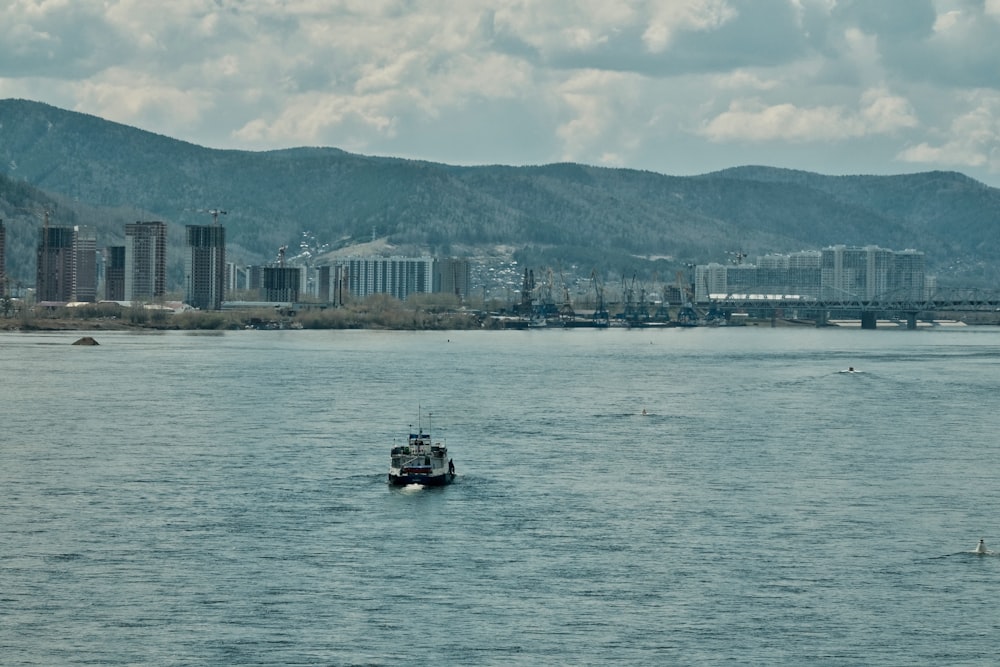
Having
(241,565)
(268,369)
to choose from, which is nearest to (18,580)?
(241,565)

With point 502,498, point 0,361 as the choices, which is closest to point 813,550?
point 502,498

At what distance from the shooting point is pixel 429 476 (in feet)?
247

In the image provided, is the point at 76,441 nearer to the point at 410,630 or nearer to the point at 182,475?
the point at 182,475

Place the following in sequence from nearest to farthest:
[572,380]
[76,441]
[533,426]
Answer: [76,441] < [533,426] < [572,380]

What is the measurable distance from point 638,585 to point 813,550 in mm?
8760

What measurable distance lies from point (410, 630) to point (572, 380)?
104553 millimetres

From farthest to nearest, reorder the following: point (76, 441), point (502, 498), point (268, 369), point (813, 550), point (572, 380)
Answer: point (268, 369) < point (572, 380) < point (76, 441) < point (502, 498) < point (813, 550)

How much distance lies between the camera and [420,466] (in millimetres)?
→ 75312

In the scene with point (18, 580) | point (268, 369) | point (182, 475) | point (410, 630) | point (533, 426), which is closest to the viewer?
point (410, 630)

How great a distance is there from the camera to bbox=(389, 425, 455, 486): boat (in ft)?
247

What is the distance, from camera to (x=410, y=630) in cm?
4925

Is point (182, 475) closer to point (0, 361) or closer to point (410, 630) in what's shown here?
point (410, 630)

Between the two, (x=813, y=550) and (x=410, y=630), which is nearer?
(x=410, y=630)

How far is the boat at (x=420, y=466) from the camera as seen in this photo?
247ft
